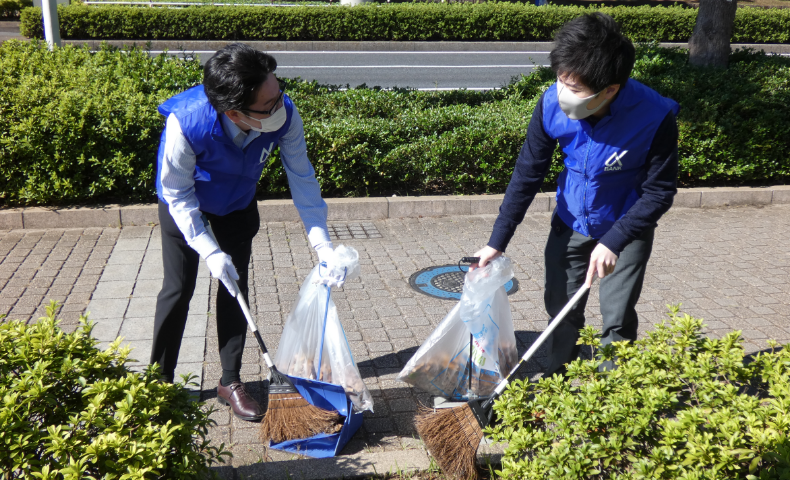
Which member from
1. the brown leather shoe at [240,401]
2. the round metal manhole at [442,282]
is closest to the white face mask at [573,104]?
the brown leather shoe at [240,401]

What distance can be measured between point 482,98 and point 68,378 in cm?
668

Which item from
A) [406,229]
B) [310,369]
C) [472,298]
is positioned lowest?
[406,229]

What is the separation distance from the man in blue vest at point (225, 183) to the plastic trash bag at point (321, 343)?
10cm

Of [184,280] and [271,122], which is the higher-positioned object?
[271,122]

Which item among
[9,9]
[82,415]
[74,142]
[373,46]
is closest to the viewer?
[82,415]

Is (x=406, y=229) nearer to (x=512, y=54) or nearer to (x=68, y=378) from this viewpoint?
(x=68, y=378)

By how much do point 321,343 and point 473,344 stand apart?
→ 2.38ft

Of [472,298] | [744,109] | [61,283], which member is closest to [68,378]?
[472,298]

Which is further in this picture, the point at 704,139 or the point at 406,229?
the point at 704,139

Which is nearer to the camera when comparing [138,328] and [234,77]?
[234,77]

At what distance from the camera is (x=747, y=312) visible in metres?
4.32

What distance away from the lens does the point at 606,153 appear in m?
2.54

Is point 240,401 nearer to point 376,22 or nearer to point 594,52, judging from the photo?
point 594,52

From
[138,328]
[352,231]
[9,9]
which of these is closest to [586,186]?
[138,328]
